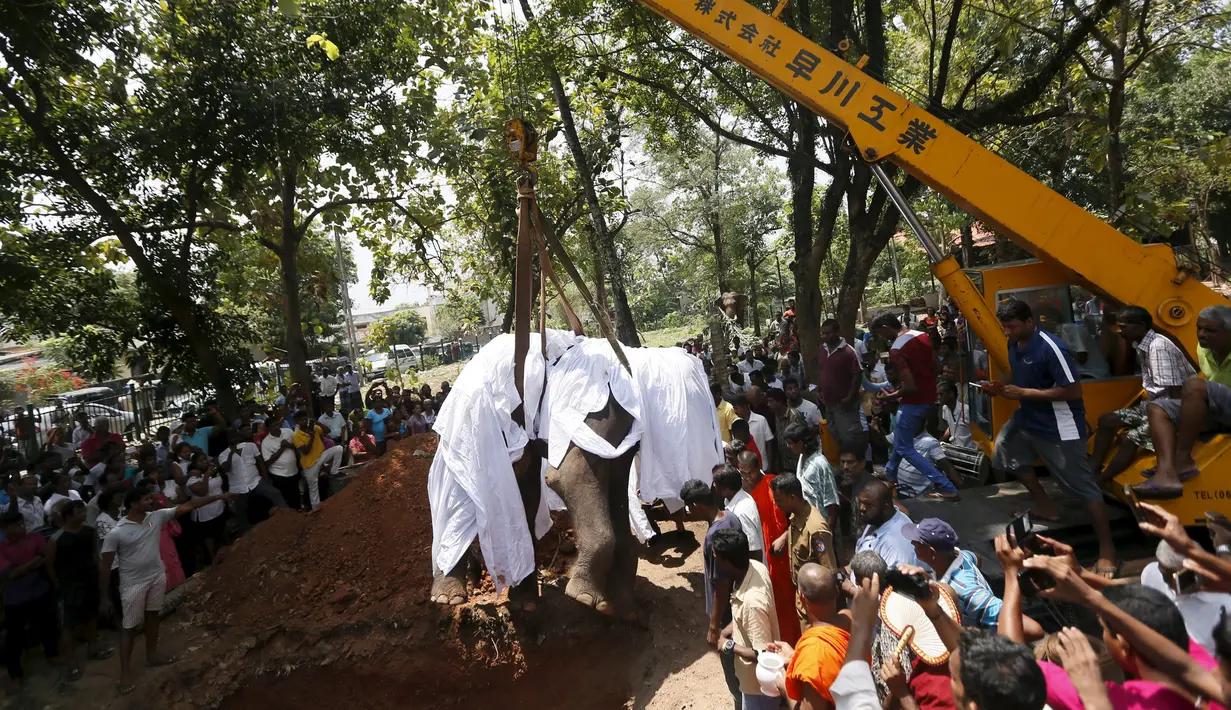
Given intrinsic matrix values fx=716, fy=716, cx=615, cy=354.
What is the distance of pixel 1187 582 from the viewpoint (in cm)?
296

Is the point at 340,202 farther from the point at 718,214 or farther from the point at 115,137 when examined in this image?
the point at 718,214

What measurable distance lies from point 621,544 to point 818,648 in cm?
242

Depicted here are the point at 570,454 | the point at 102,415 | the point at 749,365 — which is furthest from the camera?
the point at 102,415

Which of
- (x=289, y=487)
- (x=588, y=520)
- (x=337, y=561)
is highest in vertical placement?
(x=588, y=520)

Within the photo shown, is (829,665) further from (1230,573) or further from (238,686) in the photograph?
(238,686)

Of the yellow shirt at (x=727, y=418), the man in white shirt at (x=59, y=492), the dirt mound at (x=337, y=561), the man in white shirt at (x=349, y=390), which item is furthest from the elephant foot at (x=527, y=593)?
the man in white shirt at (x=349, y=390)

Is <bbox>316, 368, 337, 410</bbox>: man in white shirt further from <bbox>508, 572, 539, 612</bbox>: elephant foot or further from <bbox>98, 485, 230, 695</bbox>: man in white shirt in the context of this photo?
<bbox>508, 572, 539, 612</bbox>: elephant foot

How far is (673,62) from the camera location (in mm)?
10648

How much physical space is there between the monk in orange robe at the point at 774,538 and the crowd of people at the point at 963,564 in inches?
0.5

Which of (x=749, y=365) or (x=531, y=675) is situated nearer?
(x=531, y=675)

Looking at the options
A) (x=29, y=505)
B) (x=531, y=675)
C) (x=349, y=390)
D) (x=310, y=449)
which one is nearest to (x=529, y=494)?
(x=531, y=675)

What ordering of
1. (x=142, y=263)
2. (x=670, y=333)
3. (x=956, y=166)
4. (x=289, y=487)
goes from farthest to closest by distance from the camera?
(x=670, y=333) → (x=142, y=263) → (x=289, y=487) → (x=956, y=166)

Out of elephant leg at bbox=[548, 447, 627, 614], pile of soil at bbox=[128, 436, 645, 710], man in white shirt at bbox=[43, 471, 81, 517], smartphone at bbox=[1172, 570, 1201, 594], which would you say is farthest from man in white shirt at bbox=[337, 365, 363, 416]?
smartphone at bbox=[1172, 570, 1201, 594]

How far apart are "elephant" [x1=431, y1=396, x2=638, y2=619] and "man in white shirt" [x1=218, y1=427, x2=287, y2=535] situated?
166 inches
